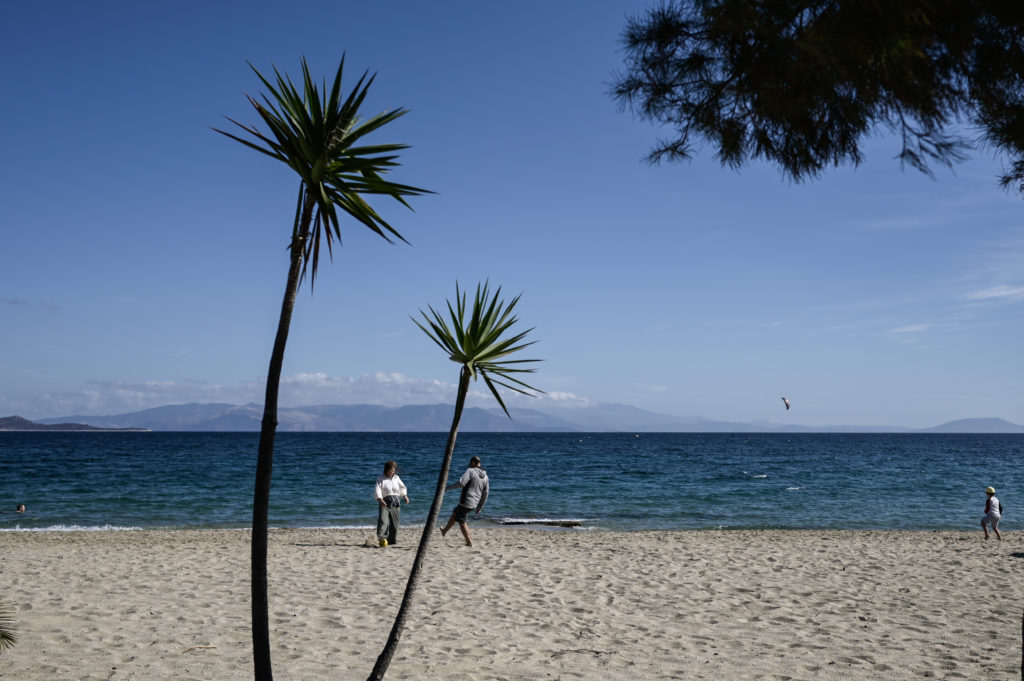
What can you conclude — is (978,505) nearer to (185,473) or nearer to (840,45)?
(840,45)

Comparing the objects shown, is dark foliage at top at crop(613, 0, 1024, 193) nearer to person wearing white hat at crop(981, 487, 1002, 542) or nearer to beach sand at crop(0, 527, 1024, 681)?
beach sand at crop(0, 527, 1024, 681)

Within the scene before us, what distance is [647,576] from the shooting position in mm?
10711

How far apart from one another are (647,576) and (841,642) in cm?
354

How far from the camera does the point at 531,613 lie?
28.0 feet

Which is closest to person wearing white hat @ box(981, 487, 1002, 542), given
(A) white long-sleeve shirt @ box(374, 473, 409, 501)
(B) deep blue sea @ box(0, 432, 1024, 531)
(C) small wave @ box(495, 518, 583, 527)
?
(B) deep blue sea @ box(0, 432, 1024, 531)

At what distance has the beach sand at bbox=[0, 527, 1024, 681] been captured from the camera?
6656 mm

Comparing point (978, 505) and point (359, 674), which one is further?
point (978, 505)

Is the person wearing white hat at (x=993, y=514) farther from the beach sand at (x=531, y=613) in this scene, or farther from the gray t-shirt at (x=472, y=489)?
the gray t-shirt at (x=472, y=489)

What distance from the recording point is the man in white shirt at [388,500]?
13586 mm

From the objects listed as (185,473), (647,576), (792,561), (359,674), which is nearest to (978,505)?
(792,561)

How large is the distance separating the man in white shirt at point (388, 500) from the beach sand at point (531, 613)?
18.4 inches

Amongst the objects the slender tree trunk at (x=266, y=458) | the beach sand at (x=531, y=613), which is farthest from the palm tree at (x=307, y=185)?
the beach sand at (x=531, y=613)

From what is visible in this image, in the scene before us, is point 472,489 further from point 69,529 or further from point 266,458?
point 69,529

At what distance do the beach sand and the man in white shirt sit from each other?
1.54 ft
